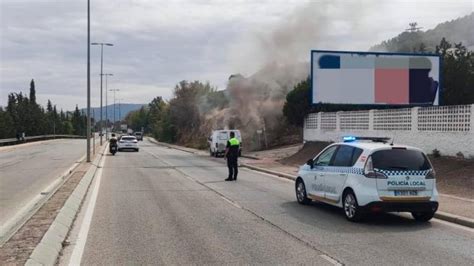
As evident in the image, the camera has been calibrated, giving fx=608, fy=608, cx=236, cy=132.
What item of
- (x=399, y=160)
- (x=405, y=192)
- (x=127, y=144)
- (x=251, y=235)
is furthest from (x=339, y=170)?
(x=127, y=144)

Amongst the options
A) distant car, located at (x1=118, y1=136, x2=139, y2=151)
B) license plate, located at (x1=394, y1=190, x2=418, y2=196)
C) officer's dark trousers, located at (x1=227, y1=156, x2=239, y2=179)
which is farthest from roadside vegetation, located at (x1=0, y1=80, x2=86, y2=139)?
license plate, located at (x1=394, y1=190, x2=418, y2=196)

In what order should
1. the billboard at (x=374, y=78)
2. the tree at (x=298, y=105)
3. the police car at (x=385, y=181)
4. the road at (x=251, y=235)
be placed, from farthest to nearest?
the tree at (x=298, y=105), the billboard at (x=374, y=78), the police car at (x=385, y=181), the road at (x=251, y=235)

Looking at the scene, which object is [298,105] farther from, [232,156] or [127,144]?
[127,144]

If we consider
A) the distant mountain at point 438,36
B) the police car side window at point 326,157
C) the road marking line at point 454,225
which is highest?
the distant mountain at point 438,36

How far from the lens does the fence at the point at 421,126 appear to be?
63.2 feet

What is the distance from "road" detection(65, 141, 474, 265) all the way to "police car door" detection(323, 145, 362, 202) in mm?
476

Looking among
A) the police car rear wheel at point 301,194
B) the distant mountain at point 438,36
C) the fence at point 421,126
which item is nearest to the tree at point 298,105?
the fence at point 421,126

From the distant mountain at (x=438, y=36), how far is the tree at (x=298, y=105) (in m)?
39.9

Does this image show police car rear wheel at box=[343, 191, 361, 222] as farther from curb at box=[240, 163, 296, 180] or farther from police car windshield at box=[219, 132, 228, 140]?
police car windshield at box=[219, 132, 228, 140]

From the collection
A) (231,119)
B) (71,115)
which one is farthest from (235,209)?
(71,115)

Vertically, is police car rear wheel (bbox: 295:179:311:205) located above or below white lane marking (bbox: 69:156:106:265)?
above

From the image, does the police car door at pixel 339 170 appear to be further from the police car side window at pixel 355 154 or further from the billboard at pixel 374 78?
the billboard at pixel 374 78

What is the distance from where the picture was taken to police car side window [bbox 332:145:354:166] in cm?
1209

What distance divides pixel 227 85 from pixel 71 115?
110 meters
